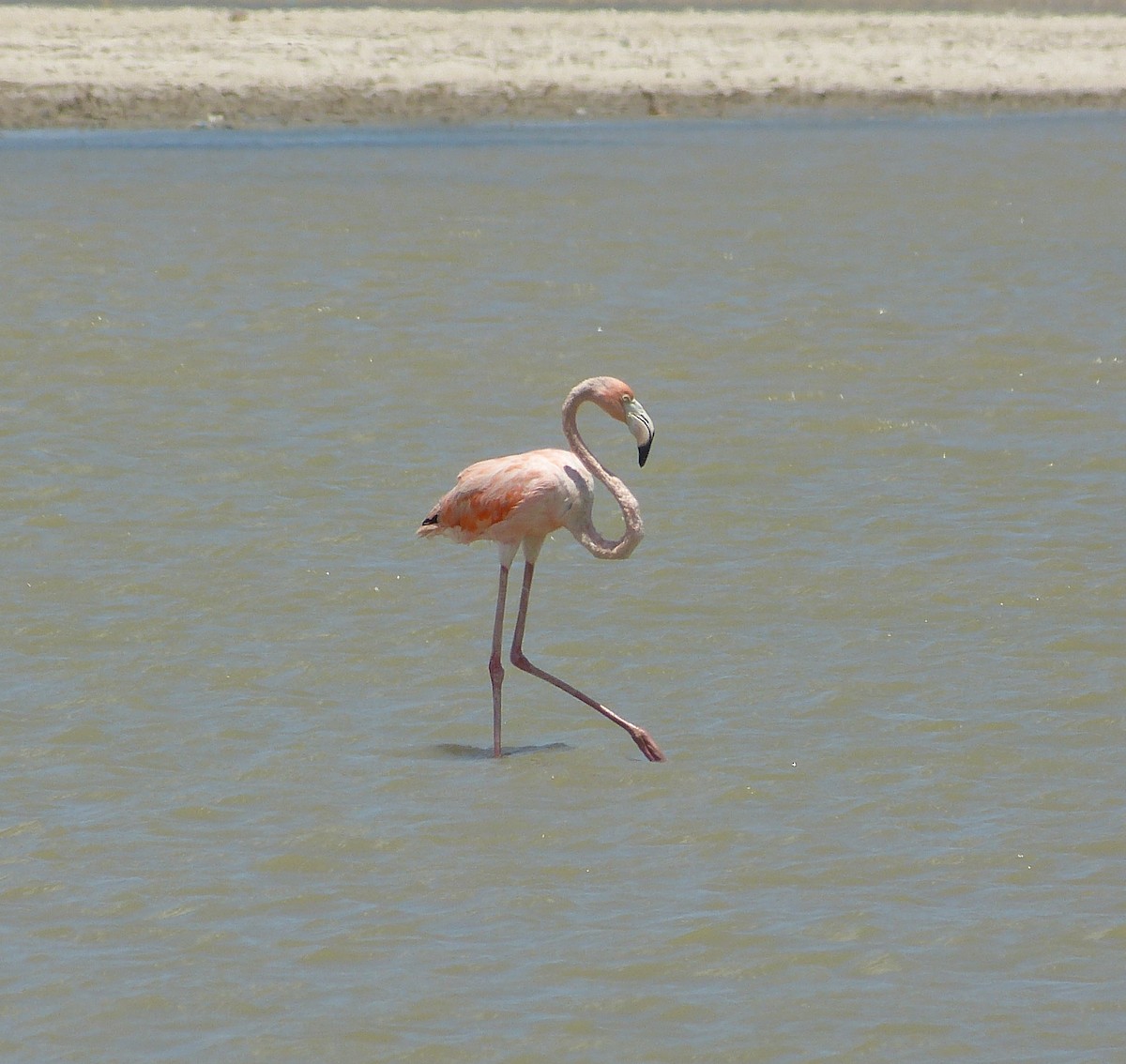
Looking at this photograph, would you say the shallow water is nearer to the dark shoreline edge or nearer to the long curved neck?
the long curved neck

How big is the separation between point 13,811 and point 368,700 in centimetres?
147

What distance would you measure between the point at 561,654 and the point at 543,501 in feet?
3.54

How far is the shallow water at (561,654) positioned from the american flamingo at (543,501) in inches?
23.4

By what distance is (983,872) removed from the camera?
573cm

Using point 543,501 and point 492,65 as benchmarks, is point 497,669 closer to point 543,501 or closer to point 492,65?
point 543,501

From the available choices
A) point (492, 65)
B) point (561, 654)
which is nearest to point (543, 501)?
point (561, 654)

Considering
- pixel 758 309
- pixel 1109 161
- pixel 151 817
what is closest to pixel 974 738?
pixel 151 817

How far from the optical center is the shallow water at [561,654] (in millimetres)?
5129

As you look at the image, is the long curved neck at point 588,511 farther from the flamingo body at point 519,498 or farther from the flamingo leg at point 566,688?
the flamingo leg at point 566,688

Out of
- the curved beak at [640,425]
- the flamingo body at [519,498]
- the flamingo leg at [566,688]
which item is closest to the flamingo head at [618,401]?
the curved beak at [640,425]

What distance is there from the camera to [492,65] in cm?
2353

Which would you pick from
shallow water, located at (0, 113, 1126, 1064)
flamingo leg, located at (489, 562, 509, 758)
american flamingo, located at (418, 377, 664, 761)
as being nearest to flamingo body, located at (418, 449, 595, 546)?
american flamingo, located at (418, 377, 664, 761)

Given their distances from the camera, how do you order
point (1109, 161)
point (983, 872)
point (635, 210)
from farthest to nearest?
point (1109, 161) < point (635, 210) < point (983, 872)

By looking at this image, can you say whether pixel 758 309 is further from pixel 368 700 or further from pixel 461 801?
pixel 461 801
